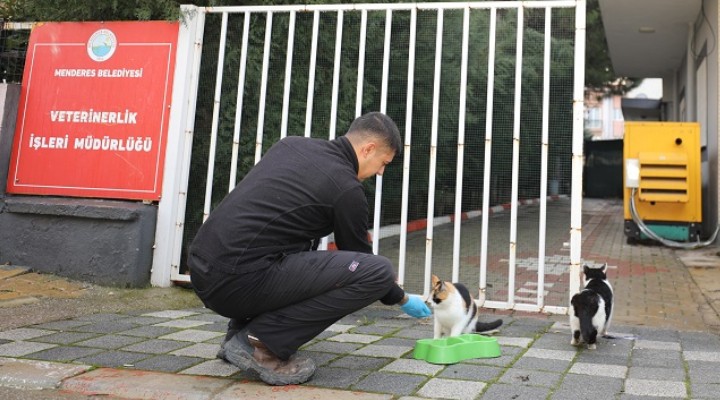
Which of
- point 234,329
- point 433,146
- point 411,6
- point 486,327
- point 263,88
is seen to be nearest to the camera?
point 234,329

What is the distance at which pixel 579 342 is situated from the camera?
3545 mm

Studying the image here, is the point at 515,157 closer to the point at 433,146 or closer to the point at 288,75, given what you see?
the point at 433,146

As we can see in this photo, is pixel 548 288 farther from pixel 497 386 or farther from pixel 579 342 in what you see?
pixel 497 386

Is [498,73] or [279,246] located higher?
[498,73]

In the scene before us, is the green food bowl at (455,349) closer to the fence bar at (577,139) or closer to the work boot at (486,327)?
the work boot at (486,327)

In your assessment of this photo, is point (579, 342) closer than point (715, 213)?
Yes

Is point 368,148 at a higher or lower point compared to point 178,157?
lower

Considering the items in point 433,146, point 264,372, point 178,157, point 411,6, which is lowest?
point 264,372

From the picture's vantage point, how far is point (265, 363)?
9.33ft

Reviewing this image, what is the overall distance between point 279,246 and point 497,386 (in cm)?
120

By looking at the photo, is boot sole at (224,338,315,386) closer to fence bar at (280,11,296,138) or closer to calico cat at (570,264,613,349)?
calico cat at (570,264,613,349)

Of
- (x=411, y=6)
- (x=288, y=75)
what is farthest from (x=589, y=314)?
(x=288, y=75)

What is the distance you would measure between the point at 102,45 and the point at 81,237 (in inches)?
65.5

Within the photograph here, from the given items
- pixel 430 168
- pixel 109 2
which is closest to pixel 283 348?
pixel 430 168
